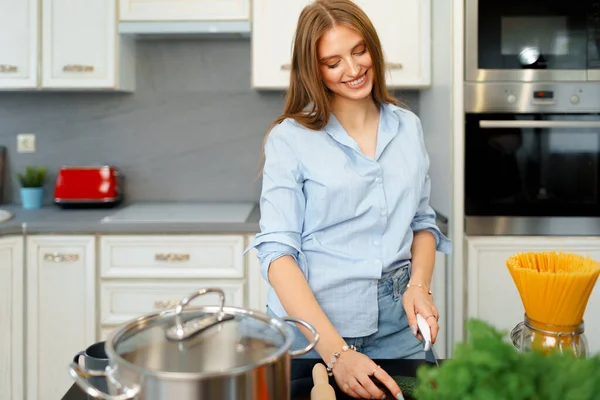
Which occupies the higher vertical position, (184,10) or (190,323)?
(184,10)

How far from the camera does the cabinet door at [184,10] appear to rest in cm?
249

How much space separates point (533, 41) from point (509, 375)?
6.38ft

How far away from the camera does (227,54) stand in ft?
9.29

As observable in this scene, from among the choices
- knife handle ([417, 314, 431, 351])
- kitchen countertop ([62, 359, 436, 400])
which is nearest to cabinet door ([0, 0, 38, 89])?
kitchen countertop ([62, 359, 436, 400])

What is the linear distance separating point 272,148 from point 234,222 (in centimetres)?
103

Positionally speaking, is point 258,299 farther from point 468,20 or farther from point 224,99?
point 468,20

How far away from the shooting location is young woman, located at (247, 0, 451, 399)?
1.23m

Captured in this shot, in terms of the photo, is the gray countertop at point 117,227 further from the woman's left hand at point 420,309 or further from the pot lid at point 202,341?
the pot lid at point 202,341

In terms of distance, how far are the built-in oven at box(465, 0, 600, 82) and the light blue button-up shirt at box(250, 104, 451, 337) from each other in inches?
40.0

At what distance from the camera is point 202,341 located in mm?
579

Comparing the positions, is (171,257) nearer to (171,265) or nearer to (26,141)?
(171,265)

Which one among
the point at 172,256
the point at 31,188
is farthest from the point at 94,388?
A: the point at 31,188

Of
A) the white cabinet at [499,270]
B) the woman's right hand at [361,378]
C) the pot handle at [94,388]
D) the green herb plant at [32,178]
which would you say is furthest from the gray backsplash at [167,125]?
the pot handle at [94,388]

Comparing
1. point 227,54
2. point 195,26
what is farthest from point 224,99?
point 195,26
